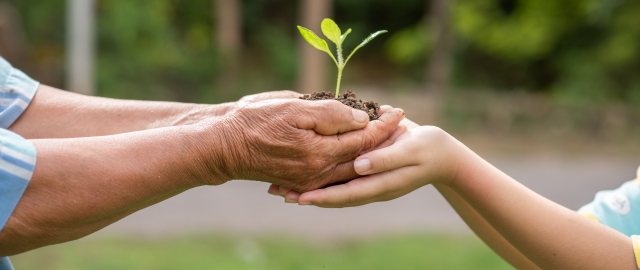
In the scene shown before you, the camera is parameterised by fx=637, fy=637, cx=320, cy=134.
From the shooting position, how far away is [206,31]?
13.9 metres

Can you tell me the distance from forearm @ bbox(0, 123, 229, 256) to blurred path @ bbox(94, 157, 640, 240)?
3842 mm

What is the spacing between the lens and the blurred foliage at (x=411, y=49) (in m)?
11.3

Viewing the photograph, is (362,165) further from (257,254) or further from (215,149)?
(257,254)

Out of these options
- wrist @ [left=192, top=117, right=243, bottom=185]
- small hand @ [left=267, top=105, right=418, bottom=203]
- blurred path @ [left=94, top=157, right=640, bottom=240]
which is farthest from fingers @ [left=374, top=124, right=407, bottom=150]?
blurred path @ [left=94, top=157, right=640, bottom=240]

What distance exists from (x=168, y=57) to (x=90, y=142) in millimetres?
10500

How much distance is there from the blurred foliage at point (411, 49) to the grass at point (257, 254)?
230 inches

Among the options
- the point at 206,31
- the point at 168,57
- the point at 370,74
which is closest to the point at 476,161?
the point at 168,57

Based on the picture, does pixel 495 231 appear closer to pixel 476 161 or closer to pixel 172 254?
pixel 476 161

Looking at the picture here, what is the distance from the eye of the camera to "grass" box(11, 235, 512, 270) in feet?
16.1

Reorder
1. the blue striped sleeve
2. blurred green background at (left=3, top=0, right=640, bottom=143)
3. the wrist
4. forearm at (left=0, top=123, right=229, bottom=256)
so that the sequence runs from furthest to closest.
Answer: blurred green background at (left=3, top=0, right=640, bottom=143) → the blue striped sleeve → the wrist → forearm at (left=0, top=123, right=229, bottom=256)

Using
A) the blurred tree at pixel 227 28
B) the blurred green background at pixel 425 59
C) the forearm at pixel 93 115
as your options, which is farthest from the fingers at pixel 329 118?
the blurred tree at pixel 227 28

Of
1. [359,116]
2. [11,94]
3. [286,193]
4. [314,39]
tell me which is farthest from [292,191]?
[11,94]

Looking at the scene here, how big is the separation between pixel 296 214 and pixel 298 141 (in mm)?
4255

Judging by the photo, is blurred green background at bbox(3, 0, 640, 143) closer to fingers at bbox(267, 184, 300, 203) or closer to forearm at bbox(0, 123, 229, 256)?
fingers at bbox(267, 184, 300, 203)
